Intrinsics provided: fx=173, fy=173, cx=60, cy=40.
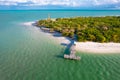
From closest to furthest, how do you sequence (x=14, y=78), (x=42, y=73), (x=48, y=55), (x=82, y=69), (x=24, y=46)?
1. (x=14, y=78)
2. (x=42, y=73)
3. (x=82, y=69)
4. (x=48, y=55)
5. (x=24, y=46)

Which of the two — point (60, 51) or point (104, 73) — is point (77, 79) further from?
point (60, 51)

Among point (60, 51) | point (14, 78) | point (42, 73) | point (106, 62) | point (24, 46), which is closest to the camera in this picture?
point (14, 78)

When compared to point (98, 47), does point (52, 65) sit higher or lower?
higher

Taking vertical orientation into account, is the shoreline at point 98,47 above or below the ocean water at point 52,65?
below

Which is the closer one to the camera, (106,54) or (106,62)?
(106,62)

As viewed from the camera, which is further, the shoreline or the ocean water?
the shoreline

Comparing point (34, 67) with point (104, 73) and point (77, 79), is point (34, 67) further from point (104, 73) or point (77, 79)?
point (104, 73)

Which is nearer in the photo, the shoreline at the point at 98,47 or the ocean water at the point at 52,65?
the ocean water at the point at 52,65

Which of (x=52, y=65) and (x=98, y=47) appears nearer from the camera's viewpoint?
(x=52, y=65)

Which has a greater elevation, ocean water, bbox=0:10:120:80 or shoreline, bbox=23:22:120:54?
ocean water, bbox=0:10:120:80

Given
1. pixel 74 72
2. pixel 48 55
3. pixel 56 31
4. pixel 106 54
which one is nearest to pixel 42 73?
pixel 74 72
